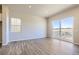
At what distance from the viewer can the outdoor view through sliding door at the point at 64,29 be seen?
7.24 meters

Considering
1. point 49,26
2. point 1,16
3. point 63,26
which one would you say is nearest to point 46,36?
point 49,26

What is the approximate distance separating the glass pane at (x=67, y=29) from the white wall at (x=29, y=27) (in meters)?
2.41

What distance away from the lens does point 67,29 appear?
7.71m

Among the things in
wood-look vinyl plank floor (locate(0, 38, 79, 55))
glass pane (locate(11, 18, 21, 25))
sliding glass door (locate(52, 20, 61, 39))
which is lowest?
wood-look vinyl plank floor (locate(0, 38, 79, 55))

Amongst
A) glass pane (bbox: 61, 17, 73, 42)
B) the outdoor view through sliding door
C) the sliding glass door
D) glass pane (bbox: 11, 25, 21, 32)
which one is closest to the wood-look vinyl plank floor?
glass pane (bbox: 61, 17, 73, 42)

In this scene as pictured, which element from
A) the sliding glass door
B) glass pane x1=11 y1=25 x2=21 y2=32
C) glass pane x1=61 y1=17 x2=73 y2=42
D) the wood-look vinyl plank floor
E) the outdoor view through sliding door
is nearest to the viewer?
the wood-look vinyl plank floor

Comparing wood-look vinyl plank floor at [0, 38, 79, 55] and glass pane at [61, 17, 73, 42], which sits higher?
glass pane at [61, 17, 73, 42]

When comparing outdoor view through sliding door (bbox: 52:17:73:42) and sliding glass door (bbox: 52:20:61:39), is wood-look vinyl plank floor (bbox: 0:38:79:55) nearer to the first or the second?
outdoor view through sliding door (bbox: 52:17:73:42)

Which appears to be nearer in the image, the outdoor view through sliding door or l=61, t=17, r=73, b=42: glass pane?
l=61, t=17, r=73, b=42: glass pane

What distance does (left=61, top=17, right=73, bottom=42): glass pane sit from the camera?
280 inches

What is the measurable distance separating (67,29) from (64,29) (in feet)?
1.48

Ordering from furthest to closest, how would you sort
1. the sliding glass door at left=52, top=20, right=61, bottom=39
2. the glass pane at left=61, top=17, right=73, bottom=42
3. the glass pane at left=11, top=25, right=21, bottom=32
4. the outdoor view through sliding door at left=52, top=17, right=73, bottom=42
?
the sliding glass door at left=52, top=20, right=61, bottom=39, the glass pane at left=11, top=25, right=21, bottom=32, the outdoor view through sliding door at left=52, top=17, right=73, bottom=42, the glass pane at left=61, top=17, right=73, bottom=42

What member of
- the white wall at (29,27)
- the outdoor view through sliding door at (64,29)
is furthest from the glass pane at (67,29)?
the white wall at (29,27)

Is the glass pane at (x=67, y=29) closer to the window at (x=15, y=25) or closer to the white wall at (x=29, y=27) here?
the white wall at (x=29, y=27)
